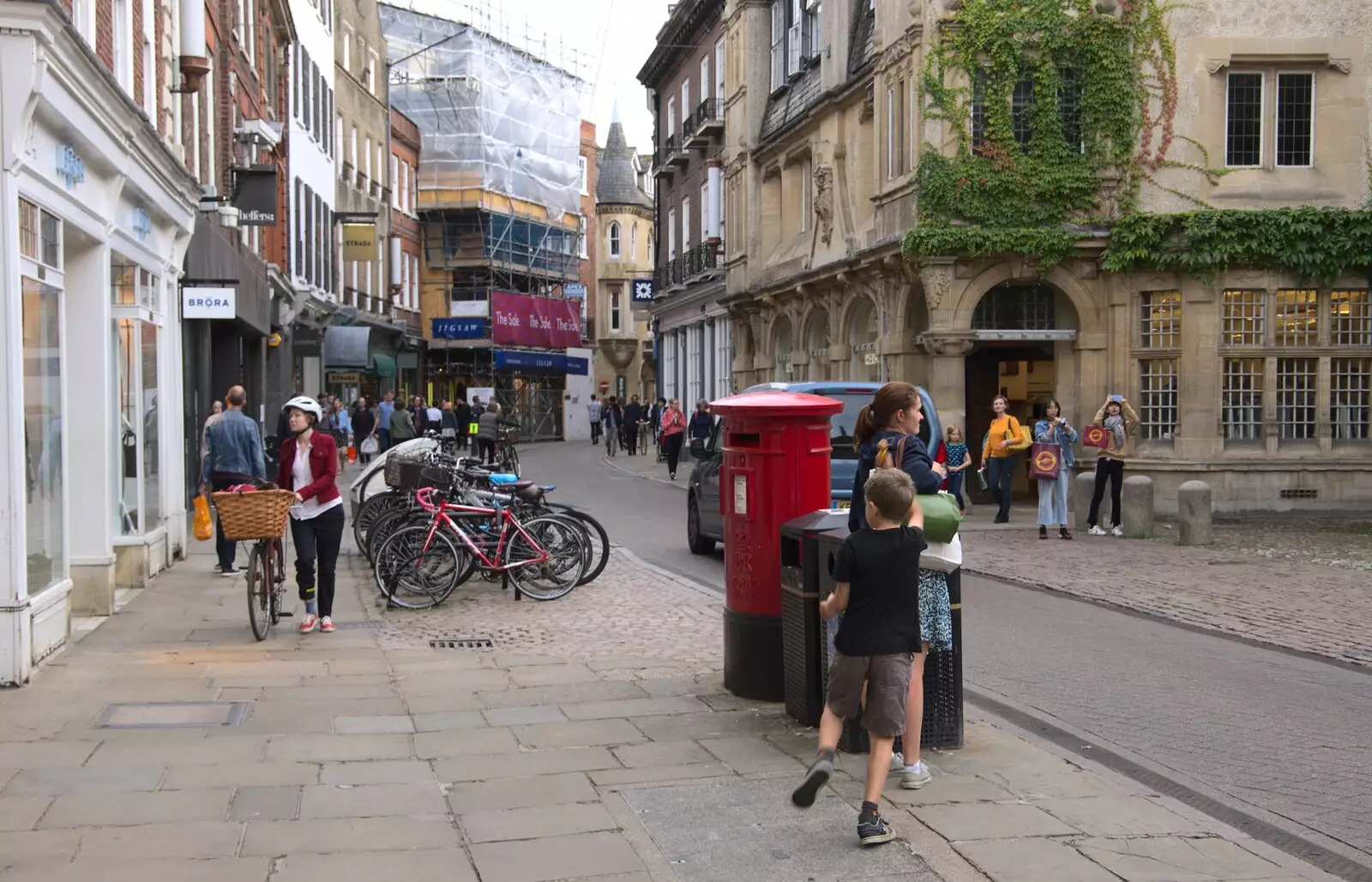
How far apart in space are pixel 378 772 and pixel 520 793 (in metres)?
0.79

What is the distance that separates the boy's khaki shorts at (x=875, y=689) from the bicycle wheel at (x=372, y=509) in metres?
9.60

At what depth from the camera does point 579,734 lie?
24.9 ft

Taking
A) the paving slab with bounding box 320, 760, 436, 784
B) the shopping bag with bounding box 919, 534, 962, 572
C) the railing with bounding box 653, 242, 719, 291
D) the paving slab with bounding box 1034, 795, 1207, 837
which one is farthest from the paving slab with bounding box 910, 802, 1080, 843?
the railing with bounding box 653, 242, 719, 291

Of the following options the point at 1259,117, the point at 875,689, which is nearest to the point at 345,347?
the point at 1259,117

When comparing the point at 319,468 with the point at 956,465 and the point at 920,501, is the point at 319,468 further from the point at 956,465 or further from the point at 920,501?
the point at 956,465

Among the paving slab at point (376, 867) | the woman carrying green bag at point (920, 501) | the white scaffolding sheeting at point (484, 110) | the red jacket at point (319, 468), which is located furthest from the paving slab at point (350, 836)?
the white scaffolding sheeting at point (484, 110)

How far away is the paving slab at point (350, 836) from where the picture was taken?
18.5ft

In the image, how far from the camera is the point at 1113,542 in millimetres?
18359

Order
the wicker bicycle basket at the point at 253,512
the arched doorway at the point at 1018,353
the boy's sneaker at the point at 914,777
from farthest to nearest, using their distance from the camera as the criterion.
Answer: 1. the arched doorway at the point at 1018,353
2. the wicker bicycle basket at the point at 253,512
3. the boy's sneaker at the point at 914,777

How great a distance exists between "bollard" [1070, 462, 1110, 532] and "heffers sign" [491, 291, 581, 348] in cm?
3772

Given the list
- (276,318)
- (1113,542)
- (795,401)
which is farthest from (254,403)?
(795,401)

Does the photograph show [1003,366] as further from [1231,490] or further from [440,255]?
[440,255]

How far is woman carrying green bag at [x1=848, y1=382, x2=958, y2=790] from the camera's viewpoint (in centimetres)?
646

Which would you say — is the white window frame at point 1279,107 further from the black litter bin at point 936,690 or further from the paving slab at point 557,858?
the paving slab at point 557,858
